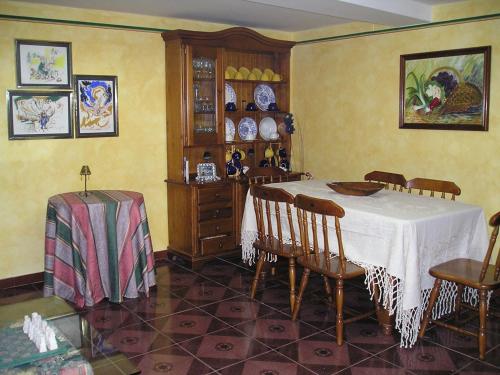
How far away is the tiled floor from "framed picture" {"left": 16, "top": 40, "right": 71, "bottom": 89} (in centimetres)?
173

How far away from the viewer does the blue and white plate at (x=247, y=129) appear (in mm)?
5898

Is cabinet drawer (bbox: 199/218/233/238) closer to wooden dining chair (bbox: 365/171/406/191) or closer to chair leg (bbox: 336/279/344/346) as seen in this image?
wooden dining chair (bbox: 365/171/406/191)

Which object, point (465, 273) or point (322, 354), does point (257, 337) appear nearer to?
point (322, 354)

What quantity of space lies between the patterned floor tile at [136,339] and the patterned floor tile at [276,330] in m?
0.55

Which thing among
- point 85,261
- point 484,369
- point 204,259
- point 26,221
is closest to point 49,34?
point 26,221

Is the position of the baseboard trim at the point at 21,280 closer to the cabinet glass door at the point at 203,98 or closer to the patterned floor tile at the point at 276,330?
the cabinet glass door at the point at 203,98

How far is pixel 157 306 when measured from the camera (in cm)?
425

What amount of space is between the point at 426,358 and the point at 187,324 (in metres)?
1.59

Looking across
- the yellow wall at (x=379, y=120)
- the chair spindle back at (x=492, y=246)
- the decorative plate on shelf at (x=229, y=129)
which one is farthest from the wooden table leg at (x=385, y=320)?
the decorative plate on shelf at (x=229, y=129)

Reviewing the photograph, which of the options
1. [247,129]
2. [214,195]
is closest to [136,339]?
[214,195]

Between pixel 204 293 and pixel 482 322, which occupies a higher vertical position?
pixel 482 322

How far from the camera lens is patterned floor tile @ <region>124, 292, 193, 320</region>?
411cm

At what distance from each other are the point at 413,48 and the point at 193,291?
286cm

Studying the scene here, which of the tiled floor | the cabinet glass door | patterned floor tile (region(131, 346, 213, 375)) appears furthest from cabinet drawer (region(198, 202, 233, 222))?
patterned floor tile (region(131, 346, 213, 375))
